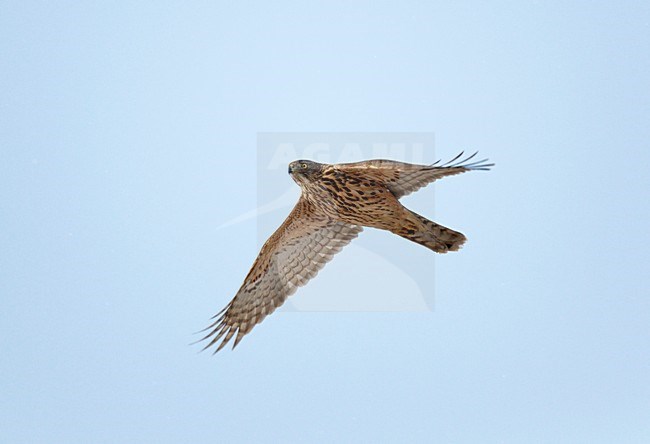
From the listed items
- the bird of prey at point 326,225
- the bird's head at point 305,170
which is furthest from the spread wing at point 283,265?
the bird's head at point 305,170

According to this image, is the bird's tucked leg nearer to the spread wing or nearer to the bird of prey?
the bird of prey

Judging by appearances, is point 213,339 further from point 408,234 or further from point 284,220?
point 408,234

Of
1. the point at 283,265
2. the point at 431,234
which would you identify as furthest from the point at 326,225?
the point at 431,234

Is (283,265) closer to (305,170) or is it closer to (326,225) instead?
(326,225)

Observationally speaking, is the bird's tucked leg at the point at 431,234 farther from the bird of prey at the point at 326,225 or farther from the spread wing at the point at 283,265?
the spread wing at the point at 283,265

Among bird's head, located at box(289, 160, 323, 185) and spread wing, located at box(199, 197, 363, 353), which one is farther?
spread wing, located at box(199, 197, 363, 353)

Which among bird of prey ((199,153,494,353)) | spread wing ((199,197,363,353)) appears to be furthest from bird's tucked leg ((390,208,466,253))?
spread wing ((199,197,363,353))

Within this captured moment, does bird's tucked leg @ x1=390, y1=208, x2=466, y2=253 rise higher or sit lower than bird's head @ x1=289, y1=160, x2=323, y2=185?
lower
